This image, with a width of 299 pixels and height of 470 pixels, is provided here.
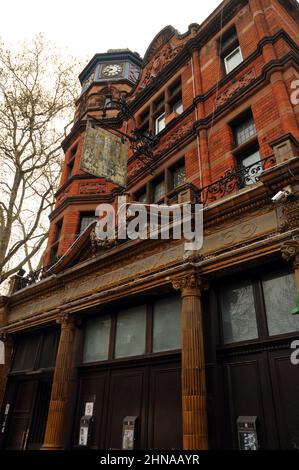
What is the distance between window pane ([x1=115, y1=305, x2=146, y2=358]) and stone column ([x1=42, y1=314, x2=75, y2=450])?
1.61 metres

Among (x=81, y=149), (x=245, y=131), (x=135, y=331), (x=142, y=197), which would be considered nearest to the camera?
(x=135, y=331)

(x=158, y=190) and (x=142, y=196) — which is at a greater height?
(x=142, y=196)

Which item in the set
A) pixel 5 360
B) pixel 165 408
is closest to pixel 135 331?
pixel 165 408

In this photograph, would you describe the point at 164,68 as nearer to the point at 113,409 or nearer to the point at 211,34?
the point at 211,34

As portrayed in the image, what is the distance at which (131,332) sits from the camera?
8461mm

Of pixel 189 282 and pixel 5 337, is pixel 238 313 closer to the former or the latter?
pixel 189 282

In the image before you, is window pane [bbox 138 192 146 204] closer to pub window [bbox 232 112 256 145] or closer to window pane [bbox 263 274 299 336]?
pub window [bbox 232 112 256 145]

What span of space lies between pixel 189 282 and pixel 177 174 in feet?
16.7

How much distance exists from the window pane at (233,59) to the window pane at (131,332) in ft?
27.5

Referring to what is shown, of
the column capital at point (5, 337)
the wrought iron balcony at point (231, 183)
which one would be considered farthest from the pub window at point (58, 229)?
the wrought iron balcony at point (231, 183)

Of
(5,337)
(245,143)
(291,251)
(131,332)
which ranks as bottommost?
(131,332)

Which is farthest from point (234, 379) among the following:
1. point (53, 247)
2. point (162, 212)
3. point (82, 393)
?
point (53, 247)

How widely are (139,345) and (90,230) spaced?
3.97 metres

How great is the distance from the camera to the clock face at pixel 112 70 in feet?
63.2
